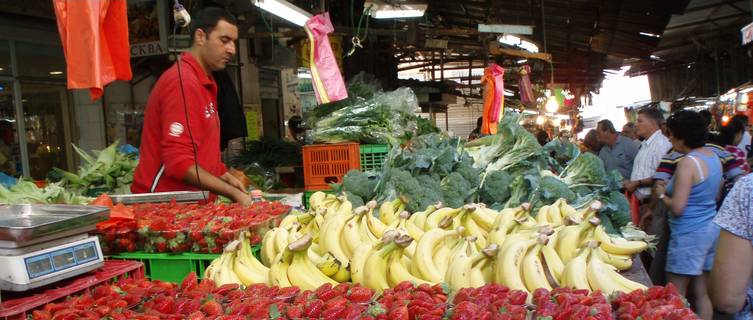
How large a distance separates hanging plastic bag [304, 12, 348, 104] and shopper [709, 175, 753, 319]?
3432mm

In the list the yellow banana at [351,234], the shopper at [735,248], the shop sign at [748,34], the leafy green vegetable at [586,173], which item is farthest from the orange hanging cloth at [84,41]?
the shop sign at [748,34]

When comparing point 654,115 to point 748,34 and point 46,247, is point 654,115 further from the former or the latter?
point 46,247

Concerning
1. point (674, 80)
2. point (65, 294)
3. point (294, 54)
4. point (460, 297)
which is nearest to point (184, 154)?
point (65, 294)

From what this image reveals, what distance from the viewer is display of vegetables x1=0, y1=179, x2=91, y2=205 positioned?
335cm

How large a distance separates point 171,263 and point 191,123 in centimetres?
107

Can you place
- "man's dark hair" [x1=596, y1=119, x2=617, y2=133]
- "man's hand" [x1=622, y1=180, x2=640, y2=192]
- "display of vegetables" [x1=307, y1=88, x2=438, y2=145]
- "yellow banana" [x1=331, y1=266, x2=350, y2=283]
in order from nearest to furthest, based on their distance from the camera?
"yellow banana" [x1=331, y1=266, x2=350, y2=283] → "display of vegetables" [x1=307, y1=88, x2=438, y2=145] → "man's hand" [x1=622, y1=180, x2=640, y2=192] → "man's dark hair" [x1=596, y1=119, x2=617, y2=133]

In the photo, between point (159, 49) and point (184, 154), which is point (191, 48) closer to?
point (184, 154)

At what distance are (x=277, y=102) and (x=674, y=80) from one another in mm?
17952

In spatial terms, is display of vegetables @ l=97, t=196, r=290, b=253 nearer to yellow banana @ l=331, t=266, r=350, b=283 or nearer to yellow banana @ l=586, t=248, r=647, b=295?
yellow banana @ l=331, t=266, r=350, b=283

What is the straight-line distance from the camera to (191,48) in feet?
11.4

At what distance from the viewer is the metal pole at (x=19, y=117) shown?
6371mm

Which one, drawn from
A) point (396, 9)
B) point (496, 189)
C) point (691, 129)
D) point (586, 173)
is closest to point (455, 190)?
point (496, 189)

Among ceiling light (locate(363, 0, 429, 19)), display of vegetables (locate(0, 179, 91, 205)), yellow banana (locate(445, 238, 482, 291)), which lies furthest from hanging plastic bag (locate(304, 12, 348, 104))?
yellow banana (locate(445, 238, 482, 291))

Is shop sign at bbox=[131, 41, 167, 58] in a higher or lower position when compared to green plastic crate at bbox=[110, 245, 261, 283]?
higher
